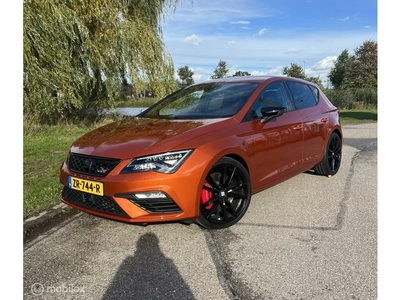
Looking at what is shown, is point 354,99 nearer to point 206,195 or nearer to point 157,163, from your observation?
point 206,195

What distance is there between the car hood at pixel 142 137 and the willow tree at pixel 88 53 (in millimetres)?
5351

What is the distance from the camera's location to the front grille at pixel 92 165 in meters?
3.18

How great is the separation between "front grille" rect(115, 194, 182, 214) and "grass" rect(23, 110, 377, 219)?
1596 millimetres

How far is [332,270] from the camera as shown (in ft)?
8.96

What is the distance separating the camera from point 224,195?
3568 millimetres

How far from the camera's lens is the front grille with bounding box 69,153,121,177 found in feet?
10.4

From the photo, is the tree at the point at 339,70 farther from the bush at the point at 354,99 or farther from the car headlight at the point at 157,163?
the car headlight at the point at 157,163

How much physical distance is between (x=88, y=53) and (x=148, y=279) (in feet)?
28.6

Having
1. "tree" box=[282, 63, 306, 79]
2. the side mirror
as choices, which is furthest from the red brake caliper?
"tree" box=[282, 63, 306, 79]

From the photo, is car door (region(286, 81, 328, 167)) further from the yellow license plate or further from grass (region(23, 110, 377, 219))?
grass (region(23, 110, 377, 219))

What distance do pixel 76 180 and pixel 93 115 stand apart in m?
9.44

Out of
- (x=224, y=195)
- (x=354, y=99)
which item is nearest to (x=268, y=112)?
(x=224, y=195)
